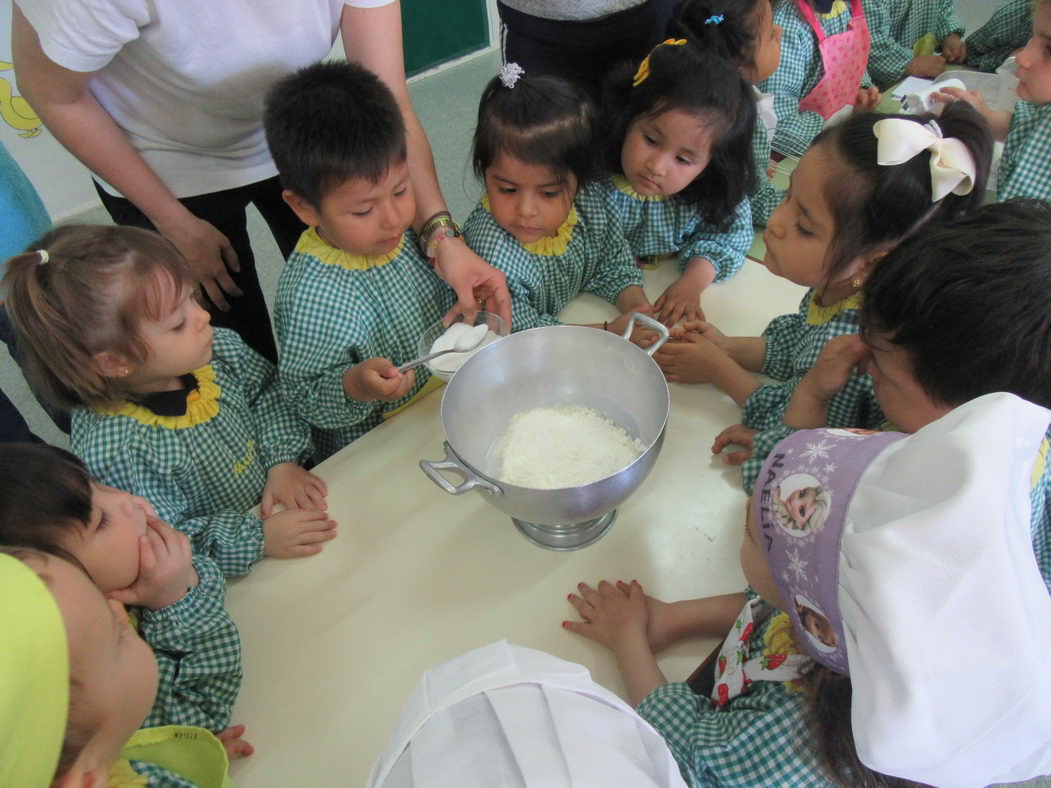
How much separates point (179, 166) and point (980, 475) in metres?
1.22

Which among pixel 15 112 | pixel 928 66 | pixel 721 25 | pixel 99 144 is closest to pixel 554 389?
pixel 99 144

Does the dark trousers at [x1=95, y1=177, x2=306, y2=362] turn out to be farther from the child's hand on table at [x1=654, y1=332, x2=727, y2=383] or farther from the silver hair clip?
the child's hand on table at [x1=654, y1=332, x2=727, y2=383]

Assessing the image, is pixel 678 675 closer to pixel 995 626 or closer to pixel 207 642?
pixel 995 626

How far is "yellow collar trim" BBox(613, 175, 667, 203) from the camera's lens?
1.31 metres

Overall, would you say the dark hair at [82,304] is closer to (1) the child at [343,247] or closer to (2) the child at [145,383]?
(2) the child at [145,383]

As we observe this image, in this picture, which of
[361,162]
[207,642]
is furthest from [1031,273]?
[207,642]

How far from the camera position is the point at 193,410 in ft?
3.15

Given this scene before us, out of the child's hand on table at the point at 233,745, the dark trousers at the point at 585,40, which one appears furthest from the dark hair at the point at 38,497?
the dark trousers at the point at 585,40

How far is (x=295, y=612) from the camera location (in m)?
0.80

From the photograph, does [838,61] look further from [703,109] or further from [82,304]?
[82,304]

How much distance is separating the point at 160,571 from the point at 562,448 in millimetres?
489

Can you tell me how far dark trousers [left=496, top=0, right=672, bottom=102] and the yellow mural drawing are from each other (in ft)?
6.48

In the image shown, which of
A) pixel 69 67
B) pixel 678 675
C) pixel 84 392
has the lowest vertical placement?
pixel 678 675

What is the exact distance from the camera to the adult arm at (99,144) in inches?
35.9
